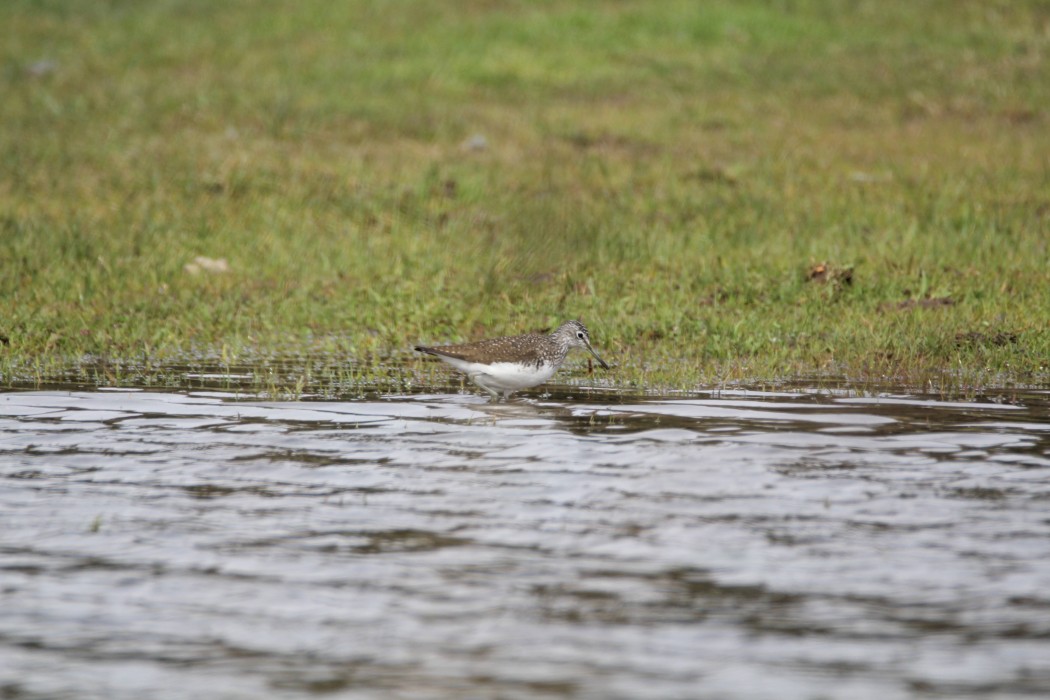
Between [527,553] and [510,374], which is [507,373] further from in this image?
[527,553]

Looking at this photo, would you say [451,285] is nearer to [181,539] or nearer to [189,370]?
[189,370]

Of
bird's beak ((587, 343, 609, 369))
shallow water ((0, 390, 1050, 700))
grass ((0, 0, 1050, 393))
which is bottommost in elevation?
shallow water ((0, 390, 1050, 700))

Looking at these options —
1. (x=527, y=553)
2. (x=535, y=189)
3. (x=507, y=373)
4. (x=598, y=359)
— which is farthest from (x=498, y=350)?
(x=535, y=189)

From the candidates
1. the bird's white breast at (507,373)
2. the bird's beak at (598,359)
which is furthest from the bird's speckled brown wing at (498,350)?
the bird's beak at (598,359)

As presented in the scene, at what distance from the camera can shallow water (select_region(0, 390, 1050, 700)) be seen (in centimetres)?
554

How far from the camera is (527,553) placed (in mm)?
6973

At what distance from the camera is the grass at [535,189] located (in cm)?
1333

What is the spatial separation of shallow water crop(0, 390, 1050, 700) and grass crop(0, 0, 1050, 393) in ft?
7.04

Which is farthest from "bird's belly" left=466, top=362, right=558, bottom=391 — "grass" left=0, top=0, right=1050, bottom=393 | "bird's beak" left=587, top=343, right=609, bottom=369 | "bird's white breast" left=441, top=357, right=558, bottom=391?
"grass" left=0, top=0, right=1050, bottom=393

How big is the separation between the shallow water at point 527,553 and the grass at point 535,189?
2.15 meters

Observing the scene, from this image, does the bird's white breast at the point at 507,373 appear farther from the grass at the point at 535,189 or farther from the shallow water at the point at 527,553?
the grass at the point at 535,189

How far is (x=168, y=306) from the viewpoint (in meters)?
14.6

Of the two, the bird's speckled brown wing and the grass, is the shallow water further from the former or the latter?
the grass


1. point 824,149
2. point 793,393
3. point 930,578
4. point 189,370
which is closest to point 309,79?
point 824,149
